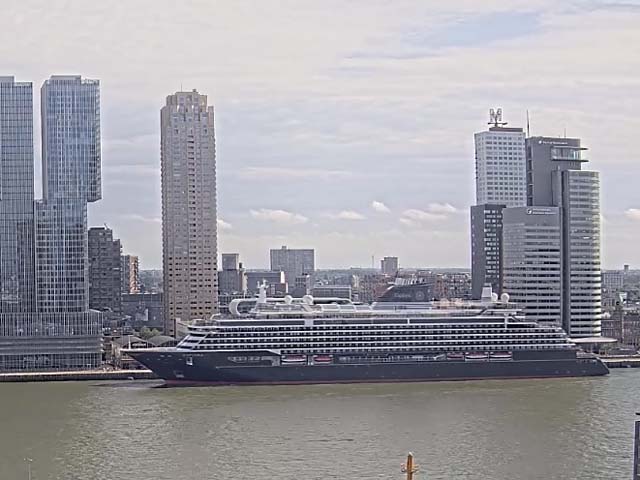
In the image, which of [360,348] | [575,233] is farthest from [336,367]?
[575,233]

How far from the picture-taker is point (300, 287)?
5244cm

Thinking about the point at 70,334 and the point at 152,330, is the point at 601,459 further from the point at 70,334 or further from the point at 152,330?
the point at 152,330

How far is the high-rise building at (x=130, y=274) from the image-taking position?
153 feet

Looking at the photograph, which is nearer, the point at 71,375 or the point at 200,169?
the point at 71,375

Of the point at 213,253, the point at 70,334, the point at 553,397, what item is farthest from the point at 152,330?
the point at 553,397

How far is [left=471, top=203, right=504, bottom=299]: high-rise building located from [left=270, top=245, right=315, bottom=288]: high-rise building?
2460 centimetres

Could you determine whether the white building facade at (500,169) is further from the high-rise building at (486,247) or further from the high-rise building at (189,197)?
the high-rise building at (189,197)

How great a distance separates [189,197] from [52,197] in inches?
248

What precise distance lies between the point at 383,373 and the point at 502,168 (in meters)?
17.0

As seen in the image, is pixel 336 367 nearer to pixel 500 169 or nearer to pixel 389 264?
pixel 500 169

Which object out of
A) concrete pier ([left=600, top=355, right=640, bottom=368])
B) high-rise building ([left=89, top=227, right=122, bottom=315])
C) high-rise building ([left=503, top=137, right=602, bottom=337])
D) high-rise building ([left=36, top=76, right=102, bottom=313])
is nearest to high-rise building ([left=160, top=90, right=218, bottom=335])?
high-rise building ([left=89, top=227, right=122, bottom=315])

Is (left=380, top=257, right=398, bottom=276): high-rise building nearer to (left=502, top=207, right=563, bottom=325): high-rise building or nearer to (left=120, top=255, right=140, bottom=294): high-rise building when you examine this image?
(left=120, top=255, right=140, bottom=294): high-rise building

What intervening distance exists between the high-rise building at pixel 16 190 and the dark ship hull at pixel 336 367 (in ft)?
24.4

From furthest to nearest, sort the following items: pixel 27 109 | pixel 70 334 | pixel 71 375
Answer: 1. pixel 27 109
2. pixel 70 334
3. pixel 71 375
